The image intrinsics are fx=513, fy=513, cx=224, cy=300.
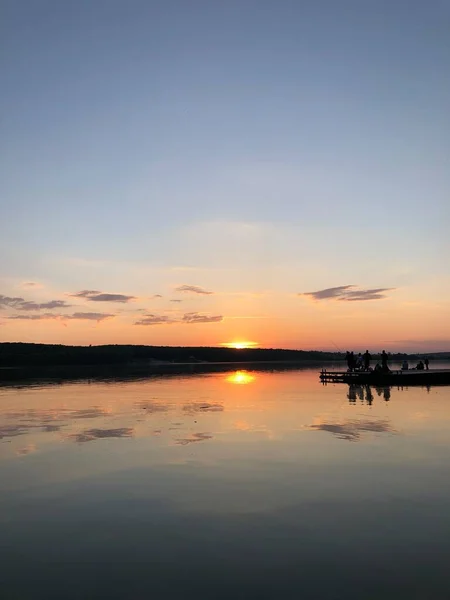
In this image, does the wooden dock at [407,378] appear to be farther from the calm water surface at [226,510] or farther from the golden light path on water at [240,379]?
the calm water surface at [226,510]

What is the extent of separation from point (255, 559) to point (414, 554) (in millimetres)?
2923

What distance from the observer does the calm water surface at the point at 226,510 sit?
854cm

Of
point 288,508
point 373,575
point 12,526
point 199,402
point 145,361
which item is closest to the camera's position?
point 373,575

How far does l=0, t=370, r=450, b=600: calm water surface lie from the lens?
8539mm

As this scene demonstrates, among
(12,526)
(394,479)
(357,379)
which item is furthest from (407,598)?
(357,379)

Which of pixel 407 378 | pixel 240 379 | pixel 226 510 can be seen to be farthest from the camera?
pixel 240 379

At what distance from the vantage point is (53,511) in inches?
481

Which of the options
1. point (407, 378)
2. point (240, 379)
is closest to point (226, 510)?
point (407, 378)

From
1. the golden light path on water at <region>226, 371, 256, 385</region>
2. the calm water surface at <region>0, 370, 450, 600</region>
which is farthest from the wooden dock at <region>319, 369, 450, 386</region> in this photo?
the calm water surface at <region>0, 370, 450, 600</region>

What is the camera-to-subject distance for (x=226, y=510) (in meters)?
12.0

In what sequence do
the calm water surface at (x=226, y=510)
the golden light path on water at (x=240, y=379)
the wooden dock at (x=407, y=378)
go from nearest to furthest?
the calm water surface at (x=226, y=510), the wooden dock at (x=407, y=378), the golden light path on water at (x=240, y=379)

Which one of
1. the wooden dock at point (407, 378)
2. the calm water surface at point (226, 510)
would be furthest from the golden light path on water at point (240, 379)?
the calm water surface at point (226, 510)

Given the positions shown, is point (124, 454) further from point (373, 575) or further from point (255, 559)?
point (373, 575)

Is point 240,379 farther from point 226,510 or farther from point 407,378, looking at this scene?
point 226,510
